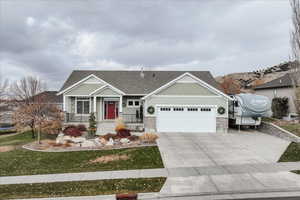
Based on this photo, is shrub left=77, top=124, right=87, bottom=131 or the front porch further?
the front porch

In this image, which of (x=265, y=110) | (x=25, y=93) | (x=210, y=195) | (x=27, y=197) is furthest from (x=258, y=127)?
(x=25, y=93)

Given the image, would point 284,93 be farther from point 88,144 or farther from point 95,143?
point 88,144

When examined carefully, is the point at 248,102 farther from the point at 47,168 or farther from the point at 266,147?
the point at 47,168

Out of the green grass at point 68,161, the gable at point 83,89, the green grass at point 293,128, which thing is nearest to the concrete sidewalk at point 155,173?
the green grass at point 68,161

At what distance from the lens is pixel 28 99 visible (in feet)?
83.5

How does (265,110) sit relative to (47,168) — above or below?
above

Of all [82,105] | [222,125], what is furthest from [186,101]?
[82,105]

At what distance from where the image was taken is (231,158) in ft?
36.9

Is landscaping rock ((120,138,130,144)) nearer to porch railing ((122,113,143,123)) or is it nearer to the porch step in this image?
the porch step

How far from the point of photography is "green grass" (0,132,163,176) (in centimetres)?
1030

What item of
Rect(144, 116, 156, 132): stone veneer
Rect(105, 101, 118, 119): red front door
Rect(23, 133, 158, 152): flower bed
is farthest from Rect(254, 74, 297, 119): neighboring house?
Rect(105, 101, 118, 119): red front door

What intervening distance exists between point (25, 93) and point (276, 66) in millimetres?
62553

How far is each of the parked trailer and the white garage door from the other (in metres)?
2.76

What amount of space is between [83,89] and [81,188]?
1532 cm
